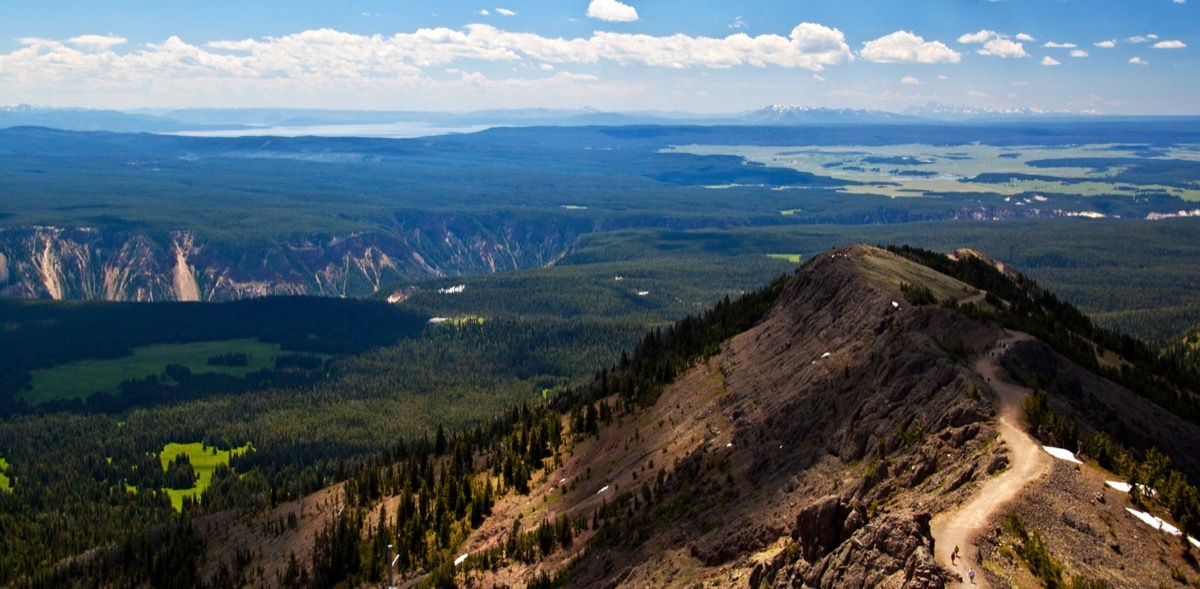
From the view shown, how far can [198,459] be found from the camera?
181 meters

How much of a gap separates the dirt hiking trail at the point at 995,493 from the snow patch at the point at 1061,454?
42 cm

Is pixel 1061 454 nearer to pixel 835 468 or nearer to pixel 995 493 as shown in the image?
pixel 995 493

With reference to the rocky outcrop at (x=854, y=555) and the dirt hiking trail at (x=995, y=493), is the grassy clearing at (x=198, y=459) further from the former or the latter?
the dirt hiking trail at (x=995, y=493)

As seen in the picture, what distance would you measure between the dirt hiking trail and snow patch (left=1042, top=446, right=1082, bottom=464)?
42 cm

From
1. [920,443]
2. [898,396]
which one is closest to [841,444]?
[898,396]

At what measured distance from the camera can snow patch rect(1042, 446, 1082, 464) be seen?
58.9 meters

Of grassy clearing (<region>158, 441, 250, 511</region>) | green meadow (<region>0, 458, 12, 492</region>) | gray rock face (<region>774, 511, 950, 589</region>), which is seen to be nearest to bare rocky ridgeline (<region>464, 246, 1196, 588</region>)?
gray rock face (<region>774, 511, 950, 589</region>)

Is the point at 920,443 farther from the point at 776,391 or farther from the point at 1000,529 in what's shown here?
the point at 776,391

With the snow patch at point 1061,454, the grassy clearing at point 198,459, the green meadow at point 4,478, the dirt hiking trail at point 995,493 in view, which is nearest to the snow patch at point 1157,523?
the dirt hiking trail at point 995,493

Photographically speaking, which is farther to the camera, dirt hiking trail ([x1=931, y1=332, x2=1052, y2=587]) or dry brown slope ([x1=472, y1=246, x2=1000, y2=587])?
dry brown slope ([x1=472, y1=246, x2=1000, y2=587])

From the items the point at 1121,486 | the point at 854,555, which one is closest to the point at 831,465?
the point at 1121,486

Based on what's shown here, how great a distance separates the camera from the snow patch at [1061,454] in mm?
58931

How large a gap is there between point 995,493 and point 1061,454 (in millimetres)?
6754

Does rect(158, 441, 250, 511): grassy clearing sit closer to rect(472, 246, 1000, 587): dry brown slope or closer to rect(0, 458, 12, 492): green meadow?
rect(0, 458, 12, 492): green meadow
